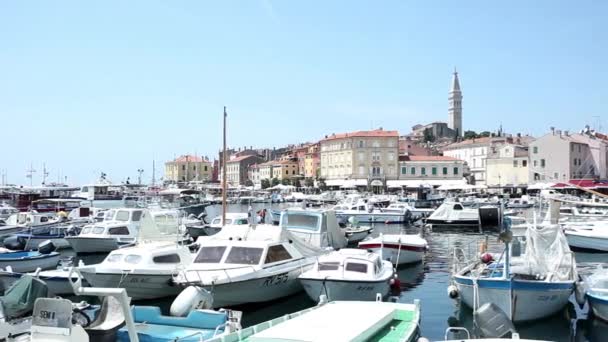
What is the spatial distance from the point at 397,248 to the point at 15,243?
843 inches

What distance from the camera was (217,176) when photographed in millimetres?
199250

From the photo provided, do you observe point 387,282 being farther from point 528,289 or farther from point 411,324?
point 411,324

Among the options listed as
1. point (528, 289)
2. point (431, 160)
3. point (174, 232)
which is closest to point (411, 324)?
point (528, 289)

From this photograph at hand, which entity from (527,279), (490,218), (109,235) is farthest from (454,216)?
(490,218)

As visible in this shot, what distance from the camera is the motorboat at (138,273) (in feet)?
66.1

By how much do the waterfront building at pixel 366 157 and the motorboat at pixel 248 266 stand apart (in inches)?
4120

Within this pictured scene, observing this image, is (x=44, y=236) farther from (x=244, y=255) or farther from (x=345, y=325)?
(x=345, y=325)

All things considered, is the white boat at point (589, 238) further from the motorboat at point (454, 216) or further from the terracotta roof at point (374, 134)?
the terracotta roof at point (374, 134)

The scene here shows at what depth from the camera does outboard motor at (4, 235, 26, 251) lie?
33.9 m

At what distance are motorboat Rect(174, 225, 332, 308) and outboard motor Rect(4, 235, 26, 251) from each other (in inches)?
698

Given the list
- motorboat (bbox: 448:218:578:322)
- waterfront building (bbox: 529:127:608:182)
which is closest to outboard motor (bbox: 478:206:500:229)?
motorboat (bbox: 448:218:578:322)

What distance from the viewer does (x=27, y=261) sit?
1016 inches

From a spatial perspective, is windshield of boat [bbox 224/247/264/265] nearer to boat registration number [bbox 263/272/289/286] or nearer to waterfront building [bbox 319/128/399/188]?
boat registration number [bbox 263/272/289/286]

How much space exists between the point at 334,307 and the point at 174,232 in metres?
15.5
